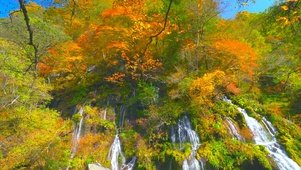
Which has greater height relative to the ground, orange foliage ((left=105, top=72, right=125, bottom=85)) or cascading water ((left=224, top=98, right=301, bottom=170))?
orange foliage ((left=105, top=72, right=125, bottom=85))

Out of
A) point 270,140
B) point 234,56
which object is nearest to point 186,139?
point 270,140

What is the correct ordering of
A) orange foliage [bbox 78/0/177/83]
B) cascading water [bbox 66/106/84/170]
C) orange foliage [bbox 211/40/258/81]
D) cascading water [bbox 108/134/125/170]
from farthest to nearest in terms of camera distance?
orange foliage [bbox 78/0/177/83], orange foliage [bbox 211/40/258/81], cascading water [bbox 66/106/84/170], cascading water [bbox 108/134/125/170]

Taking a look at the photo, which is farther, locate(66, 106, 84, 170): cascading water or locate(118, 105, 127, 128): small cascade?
locate(118, 105, 127, 128): small cascade

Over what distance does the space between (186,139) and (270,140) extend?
355 cm

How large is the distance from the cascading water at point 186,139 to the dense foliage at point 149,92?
0.70 ft

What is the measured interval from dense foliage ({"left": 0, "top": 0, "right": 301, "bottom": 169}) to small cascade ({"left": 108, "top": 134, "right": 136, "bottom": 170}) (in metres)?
0.22

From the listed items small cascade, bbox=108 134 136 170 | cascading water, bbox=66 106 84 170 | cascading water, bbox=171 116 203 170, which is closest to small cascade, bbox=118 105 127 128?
small cascade, bbox=108 134 136 170

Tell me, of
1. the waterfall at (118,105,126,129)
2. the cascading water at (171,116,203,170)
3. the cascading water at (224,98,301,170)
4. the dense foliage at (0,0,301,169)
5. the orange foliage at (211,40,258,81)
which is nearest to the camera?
the cascading water at (224,98,301,170)

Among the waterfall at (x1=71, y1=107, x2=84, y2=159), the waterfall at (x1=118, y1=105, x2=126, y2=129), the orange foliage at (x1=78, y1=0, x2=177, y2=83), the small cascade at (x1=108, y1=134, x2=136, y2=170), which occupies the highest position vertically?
the orange foliage at (x1=78, y1=0, x2=177, y2=83)

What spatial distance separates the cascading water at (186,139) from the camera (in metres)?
7.75

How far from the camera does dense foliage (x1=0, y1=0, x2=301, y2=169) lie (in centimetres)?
809

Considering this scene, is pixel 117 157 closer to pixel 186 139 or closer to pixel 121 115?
pixel 121 115

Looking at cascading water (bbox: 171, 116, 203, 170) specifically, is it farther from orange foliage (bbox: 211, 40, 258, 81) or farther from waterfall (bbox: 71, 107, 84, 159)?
waterfall (bbox: 71, 107, 84, 159)

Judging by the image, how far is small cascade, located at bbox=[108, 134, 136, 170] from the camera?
28.0 ft
